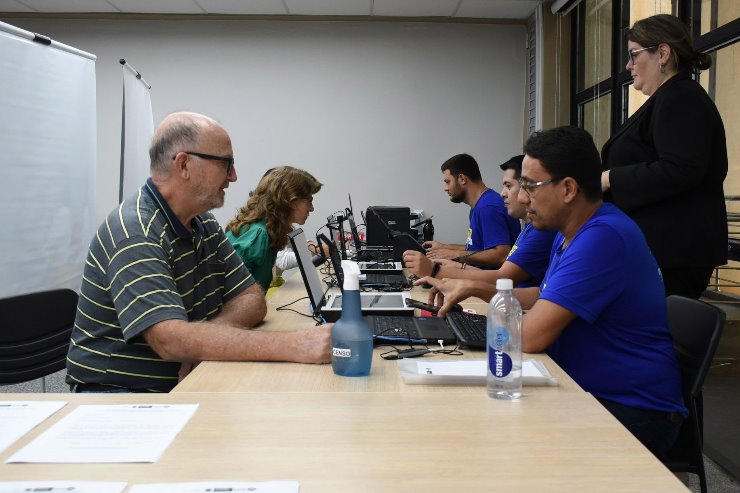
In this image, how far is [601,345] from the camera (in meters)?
1.66

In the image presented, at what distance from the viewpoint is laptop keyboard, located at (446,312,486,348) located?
1.77 m

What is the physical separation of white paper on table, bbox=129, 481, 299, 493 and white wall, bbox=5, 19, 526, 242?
5.41m

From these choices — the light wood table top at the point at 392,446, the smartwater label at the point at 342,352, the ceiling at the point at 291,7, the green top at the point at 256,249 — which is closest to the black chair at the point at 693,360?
the light wood table top at the point at 392,446

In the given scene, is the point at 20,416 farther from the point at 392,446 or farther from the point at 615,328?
the point at 615,328

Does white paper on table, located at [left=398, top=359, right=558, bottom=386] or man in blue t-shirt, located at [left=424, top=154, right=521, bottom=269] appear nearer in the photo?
white paper on table, located at [left=398, top=359, right=558, bottom=386]

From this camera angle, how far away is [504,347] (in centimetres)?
130

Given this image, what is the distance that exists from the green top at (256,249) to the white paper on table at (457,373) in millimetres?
1628

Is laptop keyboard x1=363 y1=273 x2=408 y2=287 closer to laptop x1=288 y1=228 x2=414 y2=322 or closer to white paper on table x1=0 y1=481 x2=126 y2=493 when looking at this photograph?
laptop x1=288 y1=228 x2=414 y2=322

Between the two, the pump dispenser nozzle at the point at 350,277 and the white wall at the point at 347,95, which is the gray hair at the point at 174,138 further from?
the white wall at the point at 347,95

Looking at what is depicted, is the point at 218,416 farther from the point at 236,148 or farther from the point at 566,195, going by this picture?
the point at 236,148

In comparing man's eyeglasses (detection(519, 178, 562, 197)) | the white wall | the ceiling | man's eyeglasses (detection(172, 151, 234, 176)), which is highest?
the ceiling

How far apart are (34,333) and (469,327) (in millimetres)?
1411

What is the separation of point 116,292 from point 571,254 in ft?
3.68

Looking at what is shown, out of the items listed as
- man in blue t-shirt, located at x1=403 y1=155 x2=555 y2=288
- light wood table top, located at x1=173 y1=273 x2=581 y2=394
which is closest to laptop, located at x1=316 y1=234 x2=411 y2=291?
man in blue t-shirt, located at x1=403 y1=155 x2=555 y2=288
